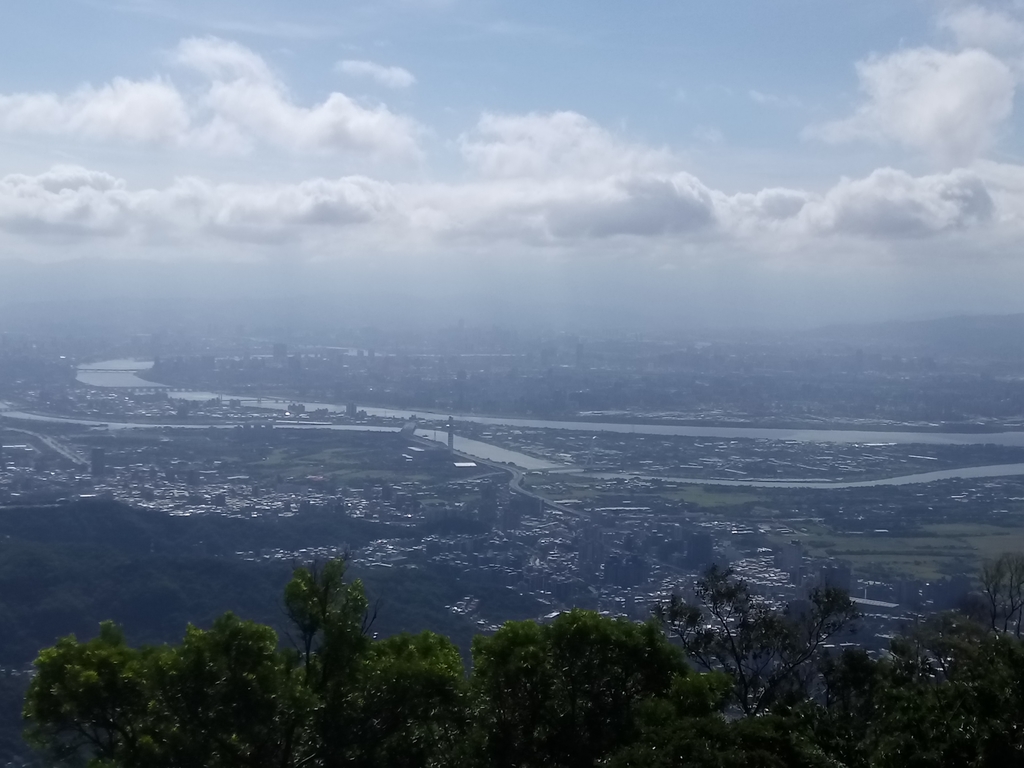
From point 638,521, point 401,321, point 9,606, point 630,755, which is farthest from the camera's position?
point 401,321

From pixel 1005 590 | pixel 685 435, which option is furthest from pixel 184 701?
pixel 685 435

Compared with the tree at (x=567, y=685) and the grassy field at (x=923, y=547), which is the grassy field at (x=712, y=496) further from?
the tree at (x=567, y=685)

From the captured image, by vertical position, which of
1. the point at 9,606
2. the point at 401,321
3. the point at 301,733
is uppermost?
the point at 401,321

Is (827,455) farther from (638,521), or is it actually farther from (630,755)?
(630,755)

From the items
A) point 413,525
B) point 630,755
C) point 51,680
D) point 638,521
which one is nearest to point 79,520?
point 413,525

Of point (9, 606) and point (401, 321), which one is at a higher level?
point (401, 321)

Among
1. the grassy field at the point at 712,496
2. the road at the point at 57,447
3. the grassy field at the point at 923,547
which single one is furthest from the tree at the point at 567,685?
the road at the point at 57,447

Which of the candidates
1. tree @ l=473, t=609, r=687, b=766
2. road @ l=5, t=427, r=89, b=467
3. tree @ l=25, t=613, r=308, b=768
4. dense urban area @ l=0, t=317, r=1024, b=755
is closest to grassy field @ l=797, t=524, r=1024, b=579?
dense urban area @ l=0, t=317, r=1024, b=755

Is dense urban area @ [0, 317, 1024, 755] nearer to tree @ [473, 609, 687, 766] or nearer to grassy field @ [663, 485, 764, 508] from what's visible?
grassy field @ [663, 485, 764, 508]

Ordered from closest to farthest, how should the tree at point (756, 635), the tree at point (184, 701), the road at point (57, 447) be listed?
1. the tree at point (184, 701)
2. the tree at point (756, 635)
3. the road at point (57, 447)
